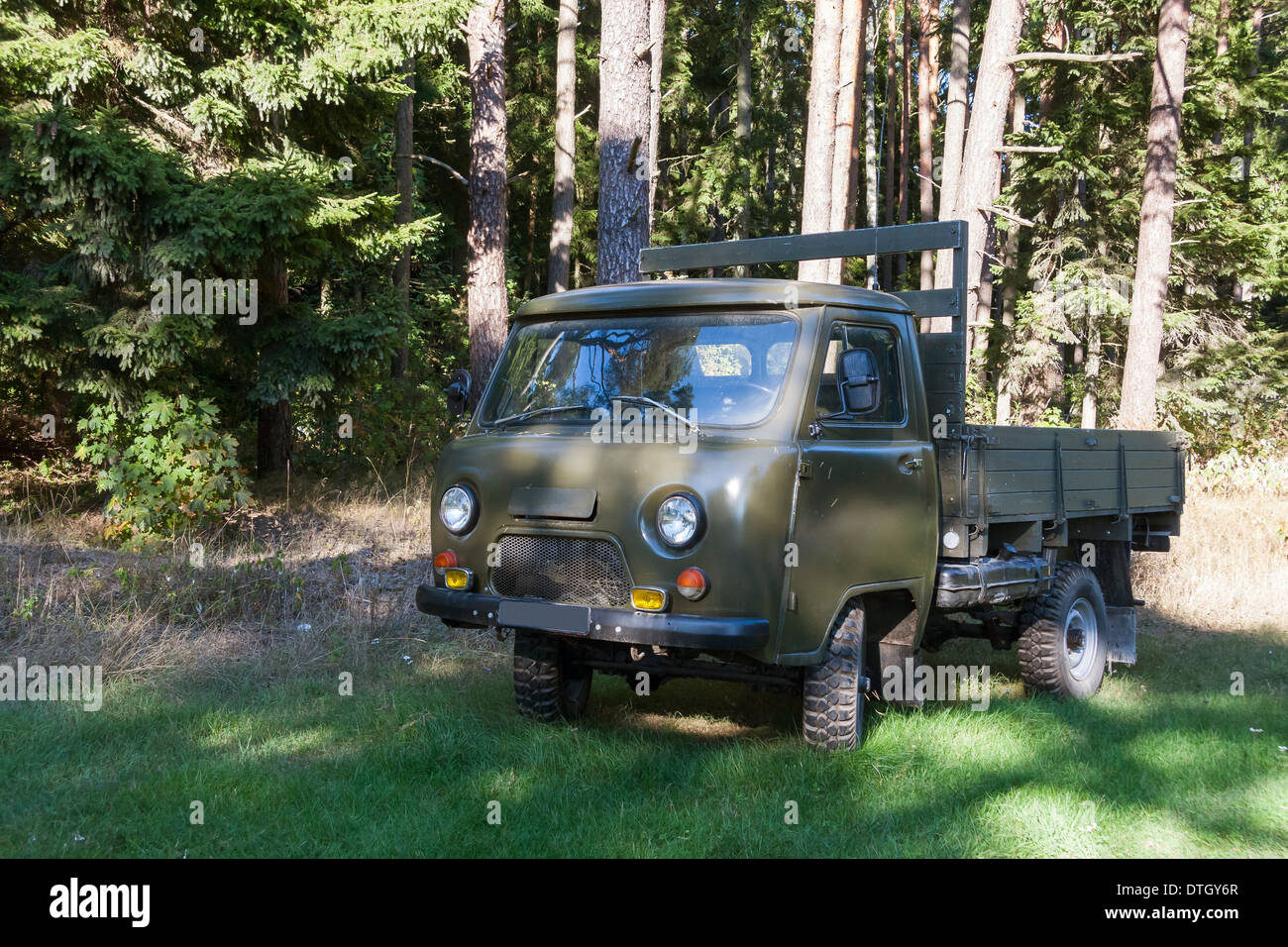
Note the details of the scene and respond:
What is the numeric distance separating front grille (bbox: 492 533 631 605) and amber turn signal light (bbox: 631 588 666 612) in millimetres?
78

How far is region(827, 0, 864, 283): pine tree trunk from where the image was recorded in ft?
63.2

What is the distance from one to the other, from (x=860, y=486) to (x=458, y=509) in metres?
2.12

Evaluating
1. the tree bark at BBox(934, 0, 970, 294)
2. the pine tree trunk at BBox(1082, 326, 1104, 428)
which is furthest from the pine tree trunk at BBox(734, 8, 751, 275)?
the pine tree trunk at BBox(1082, 326, 1104, 428)

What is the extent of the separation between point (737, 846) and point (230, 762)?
2659 millimetres

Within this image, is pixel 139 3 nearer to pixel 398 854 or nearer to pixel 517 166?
pixel 398 854

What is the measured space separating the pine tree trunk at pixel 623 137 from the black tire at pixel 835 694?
220 inches

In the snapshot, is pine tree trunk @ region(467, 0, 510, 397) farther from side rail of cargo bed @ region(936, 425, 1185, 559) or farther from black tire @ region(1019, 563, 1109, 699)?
black tire @ region(1019, 563, 1109, 699)

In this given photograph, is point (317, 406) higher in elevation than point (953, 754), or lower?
higher

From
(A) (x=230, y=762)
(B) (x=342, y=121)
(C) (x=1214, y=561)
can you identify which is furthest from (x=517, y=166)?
(A) (x=230, y=762)

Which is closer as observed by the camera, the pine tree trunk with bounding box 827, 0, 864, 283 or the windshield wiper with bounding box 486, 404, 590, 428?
the windshield wiper with bounding box 486, 404, 590, 428

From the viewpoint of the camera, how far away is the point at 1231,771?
222 inches

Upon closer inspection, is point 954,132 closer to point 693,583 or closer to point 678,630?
point 693,583

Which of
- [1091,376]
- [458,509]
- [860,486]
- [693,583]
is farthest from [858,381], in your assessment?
[1091,376]
